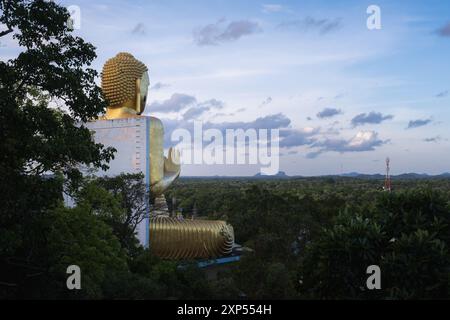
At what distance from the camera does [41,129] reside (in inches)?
379

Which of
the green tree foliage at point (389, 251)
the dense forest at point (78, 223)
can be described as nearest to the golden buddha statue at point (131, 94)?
the dense forest at point (78, 223)

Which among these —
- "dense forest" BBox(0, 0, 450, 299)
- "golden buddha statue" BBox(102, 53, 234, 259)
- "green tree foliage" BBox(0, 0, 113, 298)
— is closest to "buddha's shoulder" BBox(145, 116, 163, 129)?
"golden buddha statue" BBox(102, 53, 234, 259)

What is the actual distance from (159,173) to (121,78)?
15.4ft

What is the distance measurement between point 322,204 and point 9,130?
29.0 m

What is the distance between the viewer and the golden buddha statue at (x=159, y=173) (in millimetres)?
22906

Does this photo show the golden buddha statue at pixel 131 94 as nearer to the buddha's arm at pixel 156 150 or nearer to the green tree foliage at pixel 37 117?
the buddha's arm at pixel 156 150

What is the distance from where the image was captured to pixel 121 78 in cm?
2392

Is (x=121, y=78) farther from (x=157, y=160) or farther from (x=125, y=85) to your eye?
(x=157, y=160)

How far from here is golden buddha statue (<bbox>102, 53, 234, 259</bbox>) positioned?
22.9m

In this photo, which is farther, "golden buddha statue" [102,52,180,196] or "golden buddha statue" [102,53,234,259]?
"golden buddha statue" [102,52,180,196]

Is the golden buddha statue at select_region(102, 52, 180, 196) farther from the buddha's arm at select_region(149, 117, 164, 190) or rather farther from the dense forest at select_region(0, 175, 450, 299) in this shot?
the dense forest at select_region(0, 175, 450, 299)

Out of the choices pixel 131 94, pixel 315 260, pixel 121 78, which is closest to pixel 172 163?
pixel 131 94

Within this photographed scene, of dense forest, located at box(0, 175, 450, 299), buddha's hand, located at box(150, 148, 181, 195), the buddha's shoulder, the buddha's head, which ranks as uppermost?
the buddha's head
